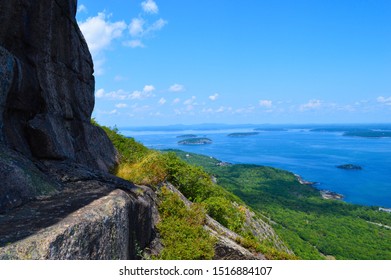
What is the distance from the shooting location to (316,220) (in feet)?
320

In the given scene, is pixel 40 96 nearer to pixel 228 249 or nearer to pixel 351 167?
pixel 228 249

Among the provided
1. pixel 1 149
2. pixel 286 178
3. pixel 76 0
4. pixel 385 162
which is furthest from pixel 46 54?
pixel 385 162

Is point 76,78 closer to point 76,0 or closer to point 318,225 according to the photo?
point 76,0

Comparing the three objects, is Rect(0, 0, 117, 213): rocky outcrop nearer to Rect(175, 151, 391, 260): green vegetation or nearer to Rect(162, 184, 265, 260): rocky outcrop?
Rect(162, 184, 265, 260): rocky outcrop

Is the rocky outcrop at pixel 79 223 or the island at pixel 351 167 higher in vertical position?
the rocky outcrop at pixel 79 223

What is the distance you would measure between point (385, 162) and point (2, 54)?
708ft

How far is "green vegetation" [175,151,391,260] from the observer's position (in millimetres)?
75188

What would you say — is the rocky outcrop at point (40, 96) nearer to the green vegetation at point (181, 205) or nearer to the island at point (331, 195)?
the green vegetation at point (181, 205)

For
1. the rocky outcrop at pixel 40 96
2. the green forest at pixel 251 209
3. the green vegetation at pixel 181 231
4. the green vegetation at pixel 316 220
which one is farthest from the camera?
the green vegetation at pixel 316 220

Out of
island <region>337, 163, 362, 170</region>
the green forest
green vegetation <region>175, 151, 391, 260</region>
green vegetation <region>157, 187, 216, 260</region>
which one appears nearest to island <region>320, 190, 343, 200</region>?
green vegetation <region>175, 151, 391, 260</region>

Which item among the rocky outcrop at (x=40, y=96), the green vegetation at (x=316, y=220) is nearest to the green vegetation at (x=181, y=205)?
the rocky outcrop at (x=40, y=96)

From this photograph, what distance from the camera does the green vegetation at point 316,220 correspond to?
2960 inches

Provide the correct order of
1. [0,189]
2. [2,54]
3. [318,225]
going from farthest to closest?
1. [318,225]
2. [2,54]
3. [0,189]

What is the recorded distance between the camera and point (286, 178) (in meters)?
145
